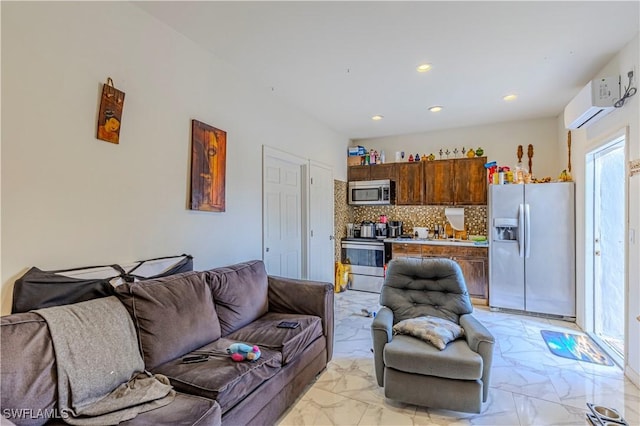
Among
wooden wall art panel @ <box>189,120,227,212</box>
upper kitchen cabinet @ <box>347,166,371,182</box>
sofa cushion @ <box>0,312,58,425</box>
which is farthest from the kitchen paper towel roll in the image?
sofa cushion @ <box>0,312,58,425</box>

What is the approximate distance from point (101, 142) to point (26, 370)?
50.5 inches

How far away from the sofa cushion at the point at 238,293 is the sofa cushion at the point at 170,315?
0.36 feet

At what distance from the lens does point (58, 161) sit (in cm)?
178

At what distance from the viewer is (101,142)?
1991mm

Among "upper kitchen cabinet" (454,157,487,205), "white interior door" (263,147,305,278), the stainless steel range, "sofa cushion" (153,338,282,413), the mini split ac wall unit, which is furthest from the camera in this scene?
the stainless steel range

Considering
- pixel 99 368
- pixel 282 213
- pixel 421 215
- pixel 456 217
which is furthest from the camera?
pixel 421 215

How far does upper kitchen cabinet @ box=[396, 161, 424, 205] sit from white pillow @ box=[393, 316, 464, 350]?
3076 millimetres

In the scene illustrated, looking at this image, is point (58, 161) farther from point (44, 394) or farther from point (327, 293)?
point (327, 293)

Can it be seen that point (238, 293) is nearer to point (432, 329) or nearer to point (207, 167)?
point (207, 167)

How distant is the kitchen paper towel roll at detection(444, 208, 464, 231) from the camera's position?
16.8 ft

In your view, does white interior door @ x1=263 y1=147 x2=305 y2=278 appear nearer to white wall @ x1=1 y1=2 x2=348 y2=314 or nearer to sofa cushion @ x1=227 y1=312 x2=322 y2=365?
white wall @ x1=1 y1=2 x2=348 y2=314

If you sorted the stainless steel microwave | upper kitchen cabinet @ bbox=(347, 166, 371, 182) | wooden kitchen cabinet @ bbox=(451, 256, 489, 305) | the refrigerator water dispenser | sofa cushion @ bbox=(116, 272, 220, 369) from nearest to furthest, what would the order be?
sofa cushion @ bbox=(116, 272, 220, 369)
the refrigerator water dispenser
wooden kitchen cabinet @ bbox=(451, 256, 489, 305)
the stainless steel microwave
upper kitchen cabinet @ bbox=(347, 166, 371, 182)

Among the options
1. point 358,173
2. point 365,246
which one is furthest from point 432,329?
point 358,173

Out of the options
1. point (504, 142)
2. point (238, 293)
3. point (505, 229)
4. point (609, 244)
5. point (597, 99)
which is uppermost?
point (504, 142)
